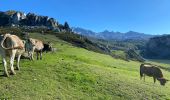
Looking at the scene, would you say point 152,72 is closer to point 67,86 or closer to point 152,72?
point 152,72

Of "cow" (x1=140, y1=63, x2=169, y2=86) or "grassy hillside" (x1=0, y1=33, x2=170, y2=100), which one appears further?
"cow" (x1=140, y1=63, x2=169, y2=86)

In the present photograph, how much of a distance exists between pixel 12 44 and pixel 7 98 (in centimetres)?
450

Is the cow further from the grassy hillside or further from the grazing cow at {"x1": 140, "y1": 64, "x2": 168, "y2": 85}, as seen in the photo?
the grassy hillside

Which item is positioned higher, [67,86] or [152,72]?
[67,86]

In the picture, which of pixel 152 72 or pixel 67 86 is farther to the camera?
pixel 152 72

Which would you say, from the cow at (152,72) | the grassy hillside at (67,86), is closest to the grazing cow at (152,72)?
the cow at (152,72)

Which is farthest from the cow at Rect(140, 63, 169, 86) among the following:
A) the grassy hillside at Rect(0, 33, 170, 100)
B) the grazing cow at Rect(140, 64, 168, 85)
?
the grassy hillside at Rect(0, 33, 170, 100)

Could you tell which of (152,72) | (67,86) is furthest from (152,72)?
(67,86)

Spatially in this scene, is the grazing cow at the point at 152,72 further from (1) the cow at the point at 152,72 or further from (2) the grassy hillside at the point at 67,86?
(2) the grassy hillside at the point at 67,86

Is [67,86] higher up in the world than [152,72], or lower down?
higher up

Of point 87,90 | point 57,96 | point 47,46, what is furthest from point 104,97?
point 47,46

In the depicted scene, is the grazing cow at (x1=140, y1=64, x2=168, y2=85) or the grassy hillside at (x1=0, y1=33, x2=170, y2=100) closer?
the grassy hillside at (x1=0, y1=33, x2=170, y2=100)

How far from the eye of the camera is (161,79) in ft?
119

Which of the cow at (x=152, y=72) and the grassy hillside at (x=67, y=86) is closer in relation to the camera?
the grassy hillside at (x=67, y=86)
